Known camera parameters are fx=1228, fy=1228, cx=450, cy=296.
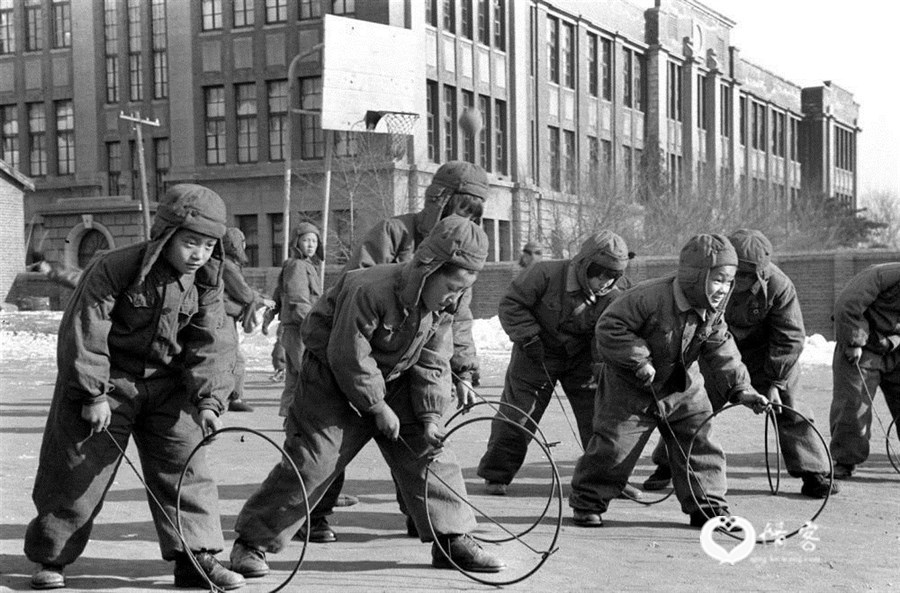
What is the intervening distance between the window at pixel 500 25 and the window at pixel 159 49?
10903mm

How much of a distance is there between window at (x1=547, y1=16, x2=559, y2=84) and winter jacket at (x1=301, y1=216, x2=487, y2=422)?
1500 inches

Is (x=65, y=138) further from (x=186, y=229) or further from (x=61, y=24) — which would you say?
(x=186, y=229)

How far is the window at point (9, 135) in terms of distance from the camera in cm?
4400

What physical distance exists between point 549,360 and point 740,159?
5303 cm

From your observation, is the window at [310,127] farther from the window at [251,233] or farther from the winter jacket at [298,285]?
the winter jacket at [298,285]

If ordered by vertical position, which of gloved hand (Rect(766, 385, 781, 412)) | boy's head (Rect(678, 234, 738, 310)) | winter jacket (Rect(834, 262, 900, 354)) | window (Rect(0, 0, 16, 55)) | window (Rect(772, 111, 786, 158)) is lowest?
gloved hand (Rect(766, 385, 781, 412))

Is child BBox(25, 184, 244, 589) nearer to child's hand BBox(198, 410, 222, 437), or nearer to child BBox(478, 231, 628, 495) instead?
child's hand BBox(198, 410, 222, 437)

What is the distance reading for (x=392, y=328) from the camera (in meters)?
6.12

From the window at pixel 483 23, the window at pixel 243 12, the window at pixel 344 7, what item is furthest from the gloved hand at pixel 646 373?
the window at pixel 243 12

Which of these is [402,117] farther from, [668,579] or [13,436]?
[668,579]

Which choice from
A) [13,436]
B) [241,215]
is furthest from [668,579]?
[241,215]

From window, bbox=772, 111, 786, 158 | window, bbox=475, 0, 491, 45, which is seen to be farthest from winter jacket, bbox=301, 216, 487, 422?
window, bbox=772, 111, 786, 158

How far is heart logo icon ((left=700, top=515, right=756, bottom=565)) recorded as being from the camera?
682 cm

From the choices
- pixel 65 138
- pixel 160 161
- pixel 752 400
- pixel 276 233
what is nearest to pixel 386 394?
pixel 752 400
